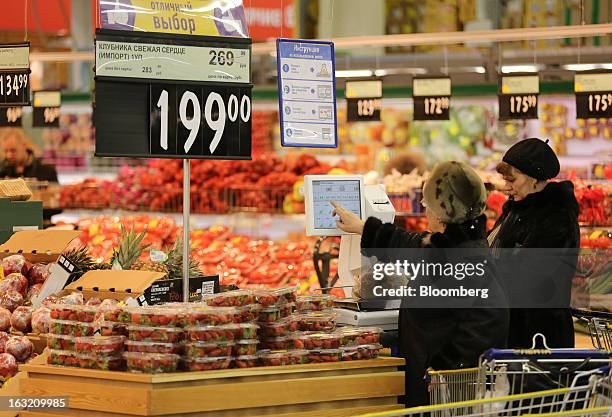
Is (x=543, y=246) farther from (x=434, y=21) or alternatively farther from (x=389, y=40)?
(x=434, y=21)

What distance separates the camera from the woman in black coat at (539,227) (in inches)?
186

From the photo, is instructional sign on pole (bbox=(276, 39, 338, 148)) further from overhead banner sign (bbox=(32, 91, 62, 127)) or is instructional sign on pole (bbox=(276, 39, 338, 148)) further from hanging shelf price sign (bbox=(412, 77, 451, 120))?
overhead banner sign (bbox=(32, 91, 62, 127))

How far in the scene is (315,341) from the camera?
386 cm

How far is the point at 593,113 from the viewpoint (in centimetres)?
892

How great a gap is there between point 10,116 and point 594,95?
581 cm

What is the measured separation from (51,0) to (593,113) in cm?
669

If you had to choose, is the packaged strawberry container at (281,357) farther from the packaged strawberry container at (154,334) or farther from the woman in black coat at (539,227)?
the woman in black coat at (539,227)

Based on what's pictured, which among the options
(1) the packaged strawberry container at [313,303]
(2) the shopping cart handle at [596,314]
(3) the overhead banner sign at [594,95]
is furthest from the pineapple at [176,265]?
(3) the overhead banner sign at [594,95]

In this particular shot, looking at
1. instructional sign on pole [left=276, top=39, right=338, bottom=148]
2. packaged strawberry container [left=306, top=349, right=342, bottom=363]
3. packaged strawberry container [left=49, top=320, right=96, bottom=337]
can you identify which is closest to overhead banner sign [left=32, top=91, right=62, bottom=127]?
instructional sign on pole [left=276, top=39, right=338, bottom=148]

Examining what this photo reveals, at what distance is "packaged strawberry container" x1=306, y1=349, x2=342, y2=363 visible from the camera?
3.84m

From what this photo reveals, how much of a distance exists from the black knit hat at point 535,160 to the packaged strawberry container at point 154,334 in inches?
80.8

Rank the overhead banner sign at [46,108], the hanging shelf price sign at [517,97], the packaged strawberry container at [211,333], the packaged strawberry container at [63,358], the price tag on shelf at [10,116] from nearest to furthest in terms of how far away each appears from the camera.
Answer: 1. the packaged strawberry container at [211,333]
2. the packaged strawberry container at [63,358]
3. the hanging shelf price sign at [517,97]
4. the price tag on shelf at [10,116]
5. the overhead banner sign at [46,108]

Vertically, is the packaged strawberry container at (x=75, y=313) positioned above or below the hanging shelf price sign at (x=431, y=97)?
below

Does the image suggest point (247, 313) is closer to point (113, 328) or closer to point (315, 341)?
point (315, 341)
